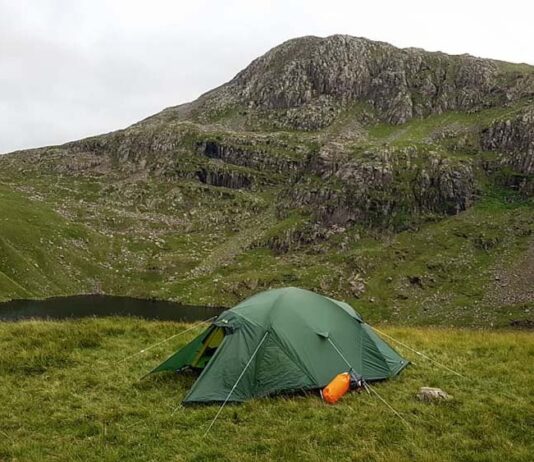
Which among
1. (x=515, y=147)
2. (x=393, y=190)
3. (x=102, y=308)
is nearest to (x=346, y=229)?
(x=393, y=190)

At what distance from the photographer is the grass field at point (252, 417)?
11055mm

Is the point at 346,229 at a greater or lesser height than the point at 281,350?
lesser

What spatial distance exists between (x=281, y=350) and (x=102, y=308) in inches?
4372

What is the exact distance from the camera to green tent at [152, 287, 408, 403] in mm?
14562

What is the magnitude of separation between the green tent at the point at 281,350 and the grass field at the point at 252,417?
59cm

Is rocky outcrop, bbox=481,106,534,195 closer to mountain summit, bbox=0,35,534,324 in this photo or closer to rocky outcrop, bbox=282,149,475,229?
mountain summit, bbox=0,35,534,324

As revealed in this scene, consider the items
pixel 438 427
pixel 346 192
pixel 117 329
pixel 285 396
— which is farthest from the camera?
pixel 346 192

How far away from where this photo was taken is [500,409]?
12.9m

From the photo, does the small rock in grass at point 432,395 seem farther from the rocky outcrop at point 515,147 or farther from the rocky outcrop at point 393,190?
the rocky outcrop at point 515,147

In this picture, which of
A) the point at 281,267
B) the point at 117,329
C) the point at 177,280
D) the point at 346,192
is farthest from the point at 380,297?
the point at 117,329

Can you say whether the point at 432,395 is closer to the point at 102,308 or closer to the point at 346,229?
the point at 102,308

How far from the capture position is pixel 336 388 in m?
14.2

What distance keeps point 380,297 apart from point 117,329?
117282 millimetres

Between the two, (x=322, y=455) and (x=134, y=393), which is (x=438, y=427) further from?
(x=134, y=393)
